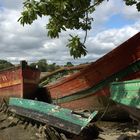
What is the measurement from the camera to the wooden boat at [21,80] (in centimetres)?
1483

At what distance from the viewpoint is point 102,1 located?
10.3 m

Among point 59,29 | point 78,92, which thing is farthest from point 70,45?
point 78,92

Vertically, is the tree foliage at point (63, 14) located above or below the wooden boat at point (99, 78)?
above

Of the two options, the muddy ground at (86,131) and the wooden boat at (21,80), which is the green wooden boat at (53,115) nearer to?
the muddy ground at (86,131)

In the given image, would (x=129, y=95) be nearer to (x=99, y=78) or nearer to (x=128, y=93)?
(x=128, y=93)

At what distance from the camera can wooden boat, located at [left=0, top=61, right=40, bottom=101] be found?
14.8 metres

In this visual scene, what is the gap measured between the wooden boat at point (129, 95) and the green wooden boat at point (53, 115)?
82 centimetres

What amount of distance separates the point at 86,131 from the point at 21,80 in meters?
4.81

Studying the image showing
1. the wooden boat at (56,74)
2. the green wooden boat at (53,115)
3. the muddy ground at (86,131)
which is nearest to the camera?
the green wooden boat at (53,115)

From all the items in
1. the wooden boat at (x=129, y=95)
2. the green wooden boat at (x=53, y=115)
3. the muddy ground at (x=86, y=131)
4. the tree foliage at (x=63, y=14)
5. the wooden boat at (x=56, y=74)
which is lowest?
the muddy ground at (x=86, y=131)

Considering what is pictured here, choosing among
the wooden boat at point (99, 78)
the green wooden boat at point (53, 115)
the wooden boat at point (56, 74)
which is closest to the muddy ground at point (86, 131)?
the green wooden boat at point (53, 115)

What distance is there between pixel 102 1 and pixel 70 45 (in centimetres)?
154

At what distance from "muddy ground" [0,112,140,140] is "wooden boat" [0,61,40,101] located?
168 cm

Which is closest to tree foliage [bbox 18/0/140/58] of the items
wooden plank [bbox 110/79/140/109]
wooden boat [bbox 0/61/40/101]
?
wooden plank [bbox 110/79/140/109]
